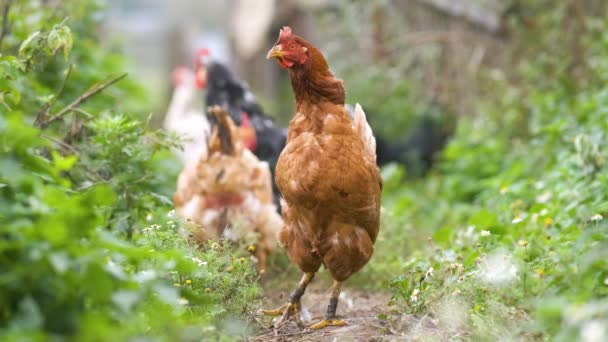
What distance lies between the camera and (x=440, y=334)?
116 inches

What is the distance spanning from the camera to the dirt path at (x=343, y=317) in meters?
3.35

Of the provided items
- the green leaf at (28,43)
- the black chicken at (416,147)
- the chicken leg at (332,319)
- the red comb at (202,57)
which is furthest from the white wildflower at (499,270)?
the black chicken at (416,147)

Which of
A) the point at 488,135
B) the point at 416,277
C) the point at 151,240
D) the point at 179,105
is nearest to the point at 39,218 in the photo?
the point at 151,240

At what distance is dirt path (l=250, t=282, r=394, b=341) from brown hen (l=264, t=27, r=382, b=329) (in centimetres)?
10

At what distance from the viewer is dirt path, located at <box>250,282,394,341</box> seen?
3346 millimetres

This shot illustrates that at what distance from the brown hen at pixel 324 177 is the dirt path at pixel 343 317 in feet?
0.34

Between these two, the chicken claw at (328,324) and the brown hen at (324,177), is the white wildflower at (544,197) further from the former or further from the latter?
the chicken claw at (328,324)

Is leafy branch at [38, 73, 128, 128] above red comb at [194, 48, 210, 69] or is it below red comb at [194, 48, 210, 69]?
above

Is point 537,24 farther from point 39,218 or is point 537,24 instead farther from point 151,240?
point 39,218

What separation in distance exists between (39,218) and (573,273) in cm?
190

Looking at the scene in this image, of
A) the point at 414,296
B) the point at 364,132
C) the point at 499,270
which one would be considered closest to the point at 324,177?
the point at 364,132

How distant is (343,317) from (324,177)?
88 cm

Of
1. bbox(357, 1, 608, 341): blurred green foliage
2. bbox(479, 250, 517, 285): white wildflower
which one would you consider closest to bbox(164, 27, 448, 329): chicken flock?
bbox(357, 1, 608, 341): blurred green foliage

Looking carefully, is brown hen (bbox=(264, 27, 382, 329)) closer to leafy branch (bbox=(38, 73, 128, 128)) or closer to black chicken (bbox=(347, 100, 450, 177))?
leafy branch (bbox=(38, 73, 128, 128))
